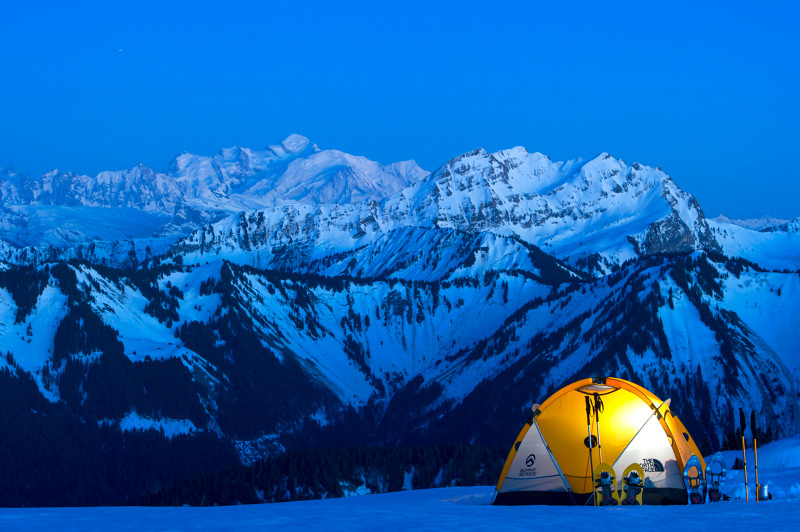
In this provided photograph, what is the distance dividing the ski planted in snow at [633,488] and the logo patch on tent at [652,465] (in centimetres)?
222

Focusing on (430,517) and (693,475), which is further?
(693,475)

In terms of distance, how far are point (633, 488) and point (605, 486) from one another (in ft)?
5.17

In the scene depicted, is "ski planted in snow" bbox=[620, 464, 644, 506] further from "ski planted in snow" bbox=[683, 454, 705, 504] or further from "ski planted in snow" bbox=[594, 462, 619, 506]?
"ski planted in snow" bbox=[683, 454, 705, 504]

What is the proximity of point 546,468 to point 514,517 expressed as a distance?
18340 millimetres

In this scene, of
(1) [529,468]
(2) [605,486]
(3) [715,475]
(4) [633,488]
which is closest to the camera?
(3) [715,475]

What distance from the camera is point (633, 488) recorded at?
66938mm

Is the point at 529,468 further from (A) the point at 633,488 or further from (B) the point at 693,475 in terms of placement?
(B) the point at 693,475

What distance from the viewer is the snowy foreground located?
51.2m

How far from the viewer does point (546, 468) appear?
241ft

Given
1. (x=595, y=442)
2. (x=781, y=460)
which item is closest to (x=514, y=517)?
(x=595, y=442)

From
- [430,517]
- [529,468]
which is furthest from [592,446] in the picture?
[430,517]

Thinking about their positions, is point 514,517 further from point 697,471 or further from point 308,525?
point 697,471

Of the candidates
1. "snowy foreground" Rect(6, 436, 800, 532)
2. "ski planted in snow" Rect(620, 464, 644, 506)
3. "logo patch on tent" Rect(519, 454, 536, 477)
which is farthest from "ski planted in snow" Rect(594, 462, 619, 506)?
"snowy foreground" Rect(6, 436, 800, 532)

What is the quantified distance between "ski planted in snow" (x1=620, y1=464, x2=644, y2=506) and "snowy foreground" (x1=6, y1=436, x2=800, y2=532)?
4.72 m
